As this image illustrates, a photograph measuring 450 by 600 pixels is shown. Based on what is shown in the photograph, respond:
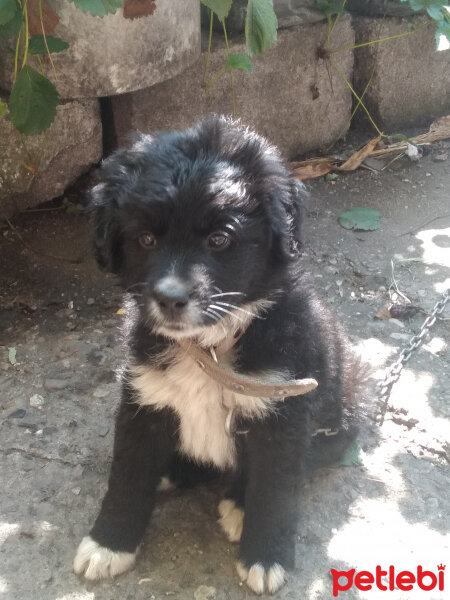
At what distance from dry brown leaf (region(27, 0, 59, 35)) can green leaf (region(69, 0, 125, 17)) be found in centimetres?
79

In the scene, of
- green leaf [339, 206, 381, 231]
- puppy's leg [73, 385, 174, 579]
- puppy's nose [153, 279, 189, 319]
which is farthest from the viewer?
green leaf [339, 206, 381, 231]

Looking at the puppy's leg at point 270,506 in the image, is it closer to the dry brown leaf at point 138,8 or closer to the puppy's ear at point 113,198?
the puppy's ear at point 113,198

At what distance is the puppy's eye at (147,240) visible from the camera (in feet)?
8.09

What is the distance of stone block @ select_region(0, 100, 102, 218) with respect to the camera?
4.31m

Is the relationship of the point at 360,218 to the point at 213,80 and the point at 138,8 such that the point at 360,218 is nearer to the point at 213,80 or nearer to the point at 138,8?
the point at 213,80

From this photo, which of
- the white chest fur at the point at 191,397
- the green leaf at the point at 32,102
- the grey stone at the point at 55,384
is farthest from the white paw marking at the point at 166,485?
the green leaf at the point at 32,102

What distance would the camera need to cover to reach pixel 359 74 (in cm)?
616

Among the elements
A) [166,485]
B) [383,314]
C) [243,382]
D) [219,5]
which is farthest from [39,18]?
[383,314]

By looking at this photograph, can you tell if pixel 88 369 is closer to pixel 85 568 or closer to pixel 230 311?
pixel 85 568

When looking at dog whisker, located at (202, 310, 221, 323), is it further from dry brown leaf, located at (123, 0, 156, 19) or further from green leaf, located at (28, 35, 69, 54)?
dry brown leaf, located at (123, 0, 156, 19)

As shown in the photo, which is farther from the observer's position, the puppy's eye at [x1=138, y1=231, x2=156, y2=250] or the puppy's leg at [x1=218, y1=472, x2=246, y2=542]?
the puppy's leg at [x1=218, y1=472, x2=246, y2=542]

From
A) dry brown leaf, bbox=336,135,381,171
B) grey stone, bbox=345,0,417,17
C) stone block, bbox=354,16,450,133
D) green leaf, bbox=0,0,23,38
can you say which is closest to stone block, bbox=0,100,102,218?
green leaf, bbox=0,0,23,38

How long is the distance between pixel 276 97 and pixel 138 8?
1778 millimetres

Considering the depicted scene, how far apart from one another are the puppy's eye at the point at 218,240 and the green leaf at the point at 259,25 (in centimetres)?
120
